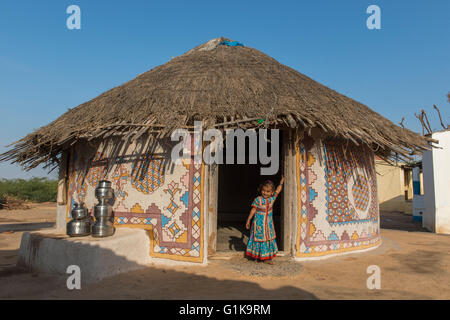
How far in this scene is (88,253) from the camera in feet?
→ 12.5

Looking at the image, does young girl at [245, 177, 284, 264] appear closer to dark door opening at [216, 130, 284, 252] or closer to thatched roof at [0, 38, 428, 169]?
thatched roof at [0, 38, 428, 169]

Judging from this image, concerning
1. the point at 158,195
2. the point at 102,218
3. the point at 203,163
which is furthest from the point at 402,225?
the point at 102,218

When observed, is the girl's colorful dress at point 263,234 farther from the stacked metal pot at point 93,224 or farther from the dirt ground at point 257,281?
the stacked metal pot at point 93,224

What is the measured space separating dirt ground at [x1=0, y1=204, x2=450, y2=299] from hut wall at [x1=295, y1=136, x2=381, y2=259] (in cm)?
33

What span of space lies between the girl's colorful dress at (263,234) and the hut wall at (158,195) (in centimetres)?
86

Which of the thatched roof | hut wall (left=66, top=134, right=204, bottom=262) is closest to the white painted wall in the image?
the thatched roof

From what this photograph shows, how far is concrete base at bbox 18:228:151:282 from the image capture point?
12.5ft

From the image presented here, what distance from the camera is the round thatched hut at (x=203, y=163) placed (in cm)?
465

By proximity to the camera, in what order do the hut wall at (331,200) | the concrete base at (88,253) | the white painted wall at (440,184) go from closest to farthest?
the concrete base at (88,253) < the hut wall at (331,200) < the white painted wall at (440,184)

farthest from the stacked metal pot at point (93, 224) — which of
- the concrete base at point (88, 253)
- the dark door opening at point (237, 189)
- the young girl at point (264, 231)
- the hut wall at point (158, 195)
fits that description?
the dark door opening at point (237, 189)

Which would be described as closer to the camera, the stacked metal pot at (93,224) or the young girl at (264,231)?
the stacked metal pot at (93,224)
